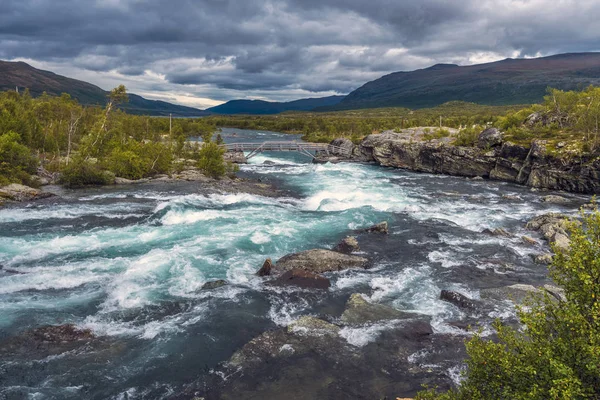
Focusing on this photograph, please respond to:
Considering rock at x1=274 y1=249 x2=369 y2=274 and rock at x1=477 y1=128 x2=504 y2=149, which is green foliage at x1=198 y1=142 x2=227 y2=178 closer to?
rock at x1=274 y1=249 x2=369 y2=274

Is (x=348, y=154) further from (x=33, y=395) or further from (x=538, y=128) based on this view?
(x=33, y=395)

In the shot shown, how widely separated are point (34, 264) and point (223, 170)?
36.4m

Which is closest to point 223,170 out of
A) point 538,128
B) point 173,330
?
point 173,330

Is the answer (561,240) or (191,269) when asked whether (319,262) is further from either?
(561,240)

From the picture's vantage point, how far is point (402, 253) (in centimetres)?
2730

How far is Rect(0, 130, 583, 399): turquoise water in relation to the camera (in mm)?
14844

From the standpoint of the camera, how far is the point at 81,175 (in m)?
45.9

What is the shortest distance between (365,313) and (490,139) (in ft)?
192

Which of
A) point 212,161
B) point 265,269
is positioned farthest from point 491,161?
point 265,269

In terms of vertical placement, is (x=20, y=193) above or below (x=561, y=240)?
below

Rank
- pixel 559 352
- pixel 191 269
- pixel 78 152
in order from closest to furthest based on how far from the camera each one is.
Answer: pixel 559 352 → pixel 191 269 → pixel 78 152

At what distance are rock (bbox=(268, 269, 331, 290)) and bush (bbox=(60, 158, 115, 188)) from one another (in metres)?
34.5

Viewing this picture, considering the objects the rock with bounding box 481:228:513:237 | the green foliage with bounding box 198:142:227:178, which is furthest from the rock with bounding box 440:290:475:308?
the green foliage with bounding box 198:142:227:178

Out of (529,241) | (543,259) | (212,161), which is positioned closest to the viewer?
(543,259)
